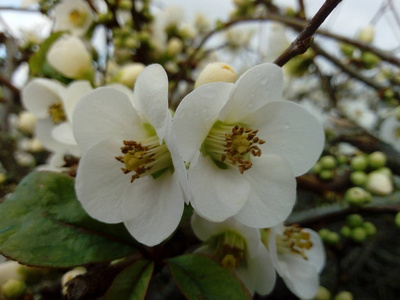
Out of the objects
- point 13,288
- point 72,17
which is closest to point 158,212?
point 13,288

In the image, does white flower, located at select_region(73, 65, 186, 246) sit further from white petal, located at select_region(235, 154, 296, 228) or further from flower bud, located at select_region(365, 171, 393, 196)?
flower bud, located at select_region(365, 171, 393, 196)

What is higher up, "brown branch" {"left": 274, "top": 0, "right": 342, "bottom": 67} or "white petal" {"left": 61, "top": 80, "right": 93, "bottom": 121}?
"brown branch" {"left": 274, "top": 0, "right": 342, "bottom": 67}

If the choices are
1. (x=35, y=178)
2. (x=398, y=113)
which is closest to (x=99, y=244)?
(x=35, y=178)

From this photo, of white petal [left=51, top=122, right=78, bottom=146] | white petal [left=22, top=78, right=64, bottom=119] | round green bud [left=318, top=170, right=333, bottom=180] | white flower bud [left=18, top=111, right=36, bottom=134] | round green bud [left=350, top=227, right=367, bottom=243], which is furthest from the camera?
white flower bud [left=18, top=111, right=36, bottom=134]

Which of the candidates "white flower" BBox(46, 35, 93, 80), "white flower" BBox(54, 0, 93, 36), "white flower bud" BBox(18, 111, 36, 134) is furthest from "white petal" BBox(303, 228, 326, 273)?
"white flower bud" BBox(18, 111, 36, 134)

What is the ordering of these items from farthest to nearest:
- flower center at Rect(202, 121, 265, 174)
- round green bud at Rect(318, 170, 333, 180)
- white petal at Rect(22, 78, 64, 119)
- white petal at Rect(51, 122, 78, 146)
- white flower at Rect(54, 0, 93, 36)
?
white flower at Rect(54, 0, 93, 36), round green bud at Rect(318, 170, 333, 180), white petal at Rect(22, 78, 64, 119), white petal at Rect(51, 122, 78, 146), flower center at Rect(202, 121, 265, 174)

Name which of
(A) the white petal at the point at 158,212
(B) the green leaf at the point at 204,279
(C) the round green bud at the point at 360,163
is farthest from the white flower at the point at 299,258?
(C) the round green bud at the point at 360,163
